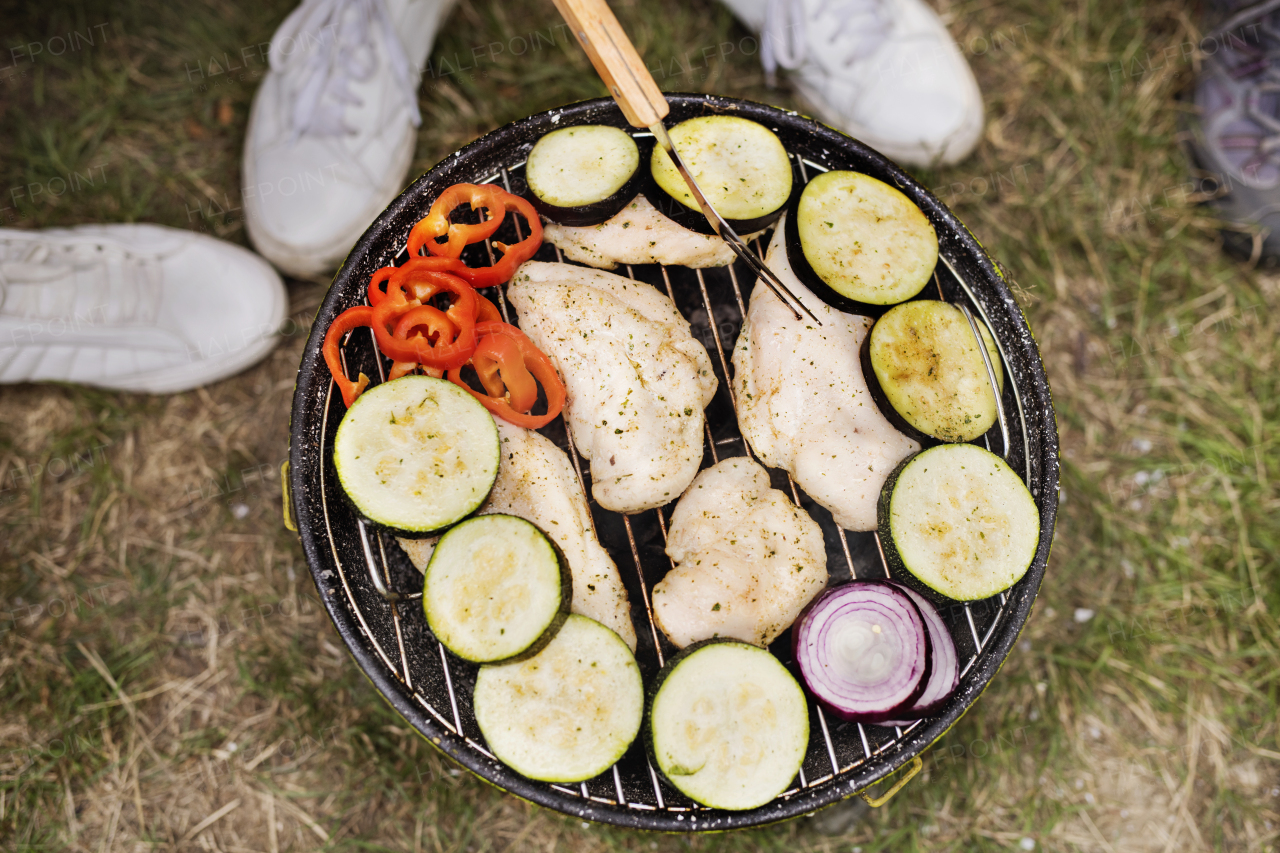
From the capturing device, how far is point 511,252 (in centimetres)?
342

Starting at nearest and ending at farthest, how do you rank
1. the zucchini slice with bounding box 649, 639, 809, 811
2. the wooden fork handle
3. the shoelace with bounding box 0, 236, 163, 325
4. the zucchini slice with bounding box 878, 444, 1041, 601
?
the wooden fork handle < the zucchini slice with bounding box 649, 639, 809, 811 < the zucchini slice with bounding box 878, 444, 1041, 601 < the shoelace with bounding box 0, 236, 163, 325

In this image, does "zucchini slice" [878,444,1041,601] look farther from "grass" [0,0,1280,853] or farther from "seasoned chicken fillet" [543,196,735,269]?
"grass" [0,0,1280,853]

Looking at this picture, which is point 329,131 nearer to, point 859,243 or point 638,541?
point 638,541

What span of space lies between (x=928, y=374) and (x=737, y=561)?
1102mm

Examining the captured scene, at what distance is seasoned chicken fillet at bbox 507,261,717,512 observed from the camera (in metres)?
3.28

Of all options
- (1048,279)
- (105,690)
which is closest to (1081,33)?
(1048,279)

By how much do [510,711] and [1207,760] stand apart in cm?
401

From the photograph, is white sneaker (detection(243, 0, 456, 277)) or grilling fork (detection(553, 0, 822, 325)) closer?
grilling fork (detection(553, 0, 822, 325))

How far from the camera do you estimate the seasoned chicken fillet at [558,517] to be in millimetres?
3225

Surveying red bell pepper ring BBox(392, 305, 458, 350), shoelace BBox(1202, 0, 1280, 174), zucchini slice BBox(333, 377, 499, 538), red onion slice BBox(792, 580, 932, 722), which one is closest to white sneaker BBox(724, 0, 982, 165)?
shoelace BBox(1202, 0, 1280, 174)

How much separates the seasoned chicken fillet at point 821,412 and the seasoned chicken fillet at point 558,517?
84 centimetres

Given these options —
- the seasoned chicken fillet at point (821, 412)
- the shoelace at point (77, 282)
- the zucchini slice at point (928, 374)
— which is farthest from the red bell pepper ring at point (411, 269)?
the shoelace at point (77, 282)

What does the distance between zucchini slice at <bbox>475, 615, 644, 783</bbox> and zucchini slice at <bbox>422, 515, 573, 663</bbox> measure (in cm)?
15

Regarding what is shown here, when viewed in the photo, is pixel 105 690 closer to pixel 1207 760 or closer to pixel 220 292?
pixel 220 292
